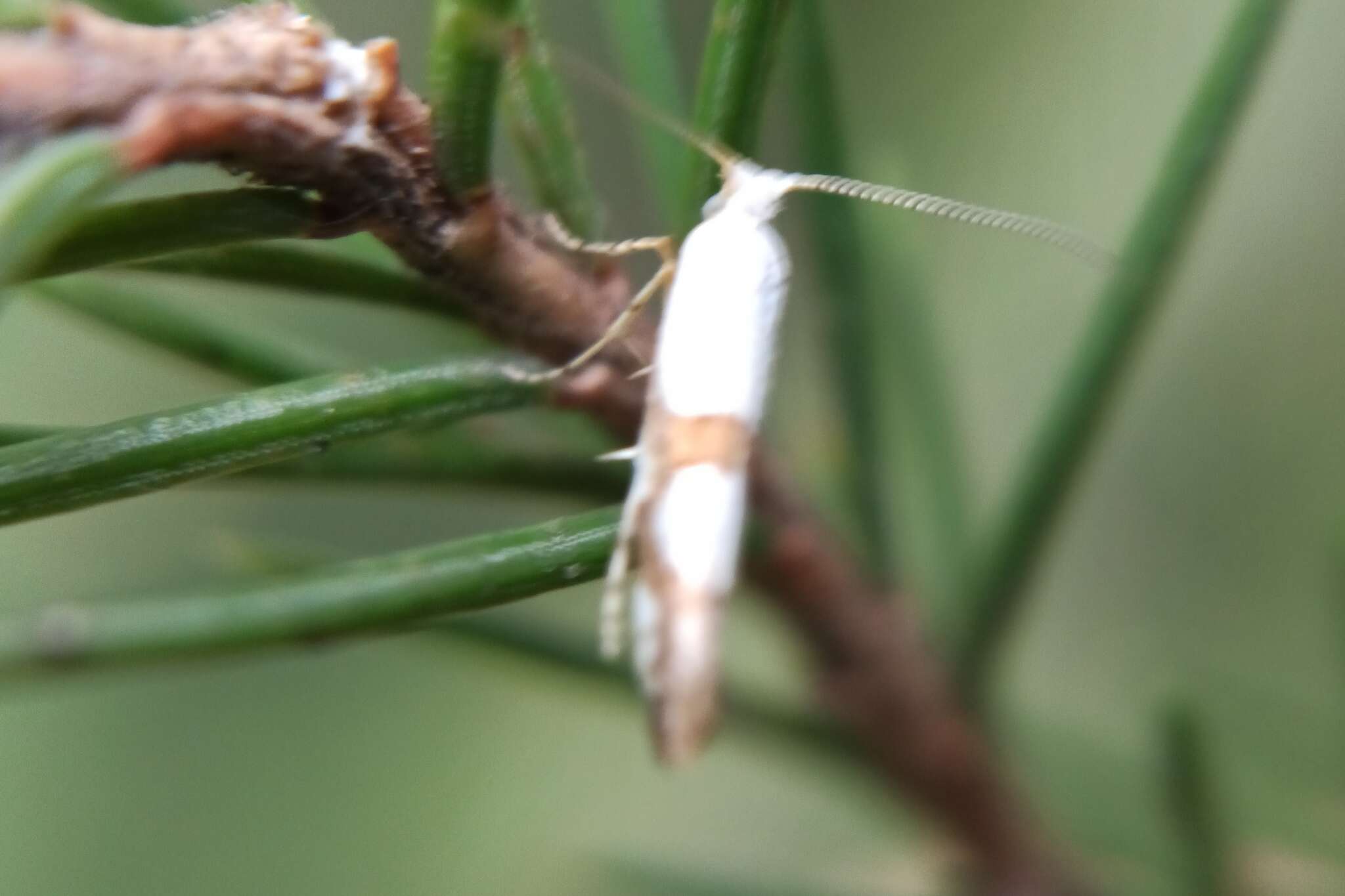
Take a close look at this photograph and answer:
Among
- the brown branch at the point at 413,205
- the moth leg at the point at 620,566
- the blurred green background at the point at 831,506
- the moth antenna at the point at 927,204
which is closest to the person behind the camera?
the brown branch at the point at 413,205

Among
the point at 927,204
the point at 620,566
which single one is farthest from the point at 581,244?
the point at 927,204

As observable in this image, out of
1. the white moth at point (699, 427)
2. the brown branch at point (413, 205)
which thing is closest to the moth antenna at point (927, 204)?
the white moth at point (699, 427)

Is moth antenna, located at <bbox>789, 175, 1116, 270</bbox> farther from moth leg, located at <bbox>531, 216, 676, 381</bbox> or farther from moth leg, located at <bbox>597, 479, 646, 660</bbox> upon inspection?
moth leg, located at <bbox>597, 479, 646, 660</bbox>

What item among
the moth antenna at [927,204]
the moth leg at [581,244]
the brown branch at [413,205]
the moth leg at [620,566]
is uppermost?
the moth antenna at [927,204]

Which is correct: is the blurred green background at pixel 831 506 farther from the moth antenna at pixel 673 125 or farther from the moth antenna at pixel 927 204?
the moth antenna at pixel 673 125

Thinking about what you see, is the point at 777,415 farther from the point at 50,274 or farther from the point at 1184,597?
the point at 50,274

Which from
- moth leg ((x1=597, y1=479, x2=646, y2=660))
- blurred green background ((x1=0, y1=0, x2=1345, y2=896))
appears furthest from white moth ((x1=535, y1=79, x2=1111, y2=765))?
blurred green background ((x1=0, y1=0, x2=1345, y2=896))
